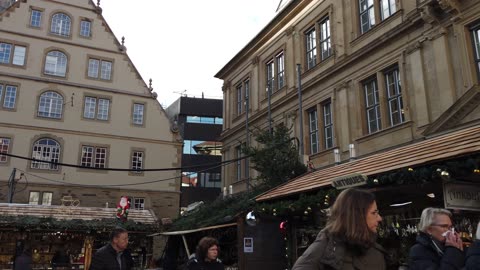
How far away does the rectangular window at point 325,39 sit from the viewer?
19.8 meters

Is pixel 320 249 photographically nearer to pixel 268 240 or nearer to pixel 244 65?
pixel 268 240

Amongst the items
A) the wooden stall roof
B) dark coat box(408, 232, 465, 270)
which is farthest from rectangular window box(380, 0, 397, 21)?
the wooden stall roof

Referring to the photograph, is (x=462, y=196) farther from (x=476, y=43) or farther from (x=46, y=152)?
(x=46, y=152)

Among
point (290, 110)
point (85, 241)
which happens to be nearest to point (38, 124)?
point (85, 241)

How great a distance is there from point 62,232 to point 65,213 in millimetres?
1780

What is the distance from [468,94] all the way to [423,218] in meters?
9.57

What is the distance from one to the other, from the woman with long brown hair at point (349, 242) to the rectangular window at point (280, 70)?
20743mm

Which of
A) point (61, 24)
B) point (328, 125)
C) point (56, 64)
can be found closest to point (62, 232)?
point (328, 125)

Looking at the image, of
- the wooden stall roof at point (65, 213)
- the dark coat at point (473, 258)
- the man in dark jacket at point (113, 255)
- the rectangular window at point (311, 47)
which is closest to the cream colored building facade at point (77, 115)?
the wooden stall roof at point (65, 213)

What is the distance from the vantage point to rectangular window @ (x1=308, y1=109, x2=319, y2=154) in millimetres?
20406

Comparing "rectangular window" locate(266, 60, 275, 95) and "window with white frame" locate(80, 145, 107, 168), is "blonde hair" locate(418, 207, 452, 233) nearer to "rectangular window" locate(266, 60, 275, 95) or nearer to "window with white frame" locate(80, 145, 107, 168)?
"rectangular window" locate(266, 60, 275, 95)

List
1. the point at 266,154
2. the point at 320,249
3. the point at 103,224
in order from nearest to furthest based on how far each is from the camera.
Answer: the point at 320,249 → the point at 266,154 → the point at 103,224

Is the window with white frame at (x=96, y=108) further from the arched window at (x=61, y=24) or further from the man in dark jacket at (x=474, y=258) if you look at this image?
the man in dark jacket at (x=474, y=258)

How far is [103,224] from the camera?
67.6 ft
